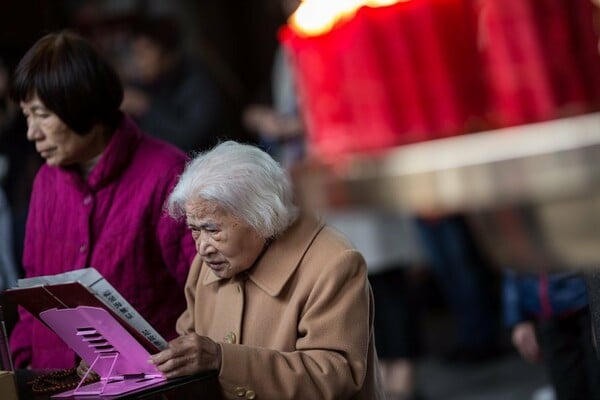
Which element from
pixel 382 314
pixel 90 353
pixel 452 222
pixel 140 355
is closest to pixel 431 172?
pixel 140 355

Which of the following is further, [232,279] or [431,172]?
[232,279]

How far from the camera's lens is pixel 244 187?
2.54 metres

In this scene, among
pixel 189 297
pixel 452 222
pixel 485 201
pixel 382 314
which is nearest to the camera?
pixel 485 201

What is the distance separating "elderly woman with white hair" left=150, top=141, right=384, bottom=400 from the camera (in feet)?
7.85

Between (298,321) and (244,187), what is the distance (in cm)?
35

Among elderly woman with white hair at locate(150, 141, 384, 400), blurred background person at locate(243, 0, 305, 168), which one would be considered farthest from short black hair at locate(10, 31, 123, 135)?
blurred background person at locate(243, 0, 305, 168)

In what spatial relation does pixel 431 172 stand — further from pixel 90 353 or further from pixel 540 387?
pixel 540 387

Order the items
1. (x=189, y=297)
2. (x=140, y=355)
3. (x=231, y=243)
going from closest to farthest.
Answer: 1. (x=140, y=355)
2. (x=231, y=243)
3. (x=189, y=297)

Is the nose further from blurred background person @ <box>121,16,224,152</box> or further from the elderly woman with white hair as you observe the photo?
blurred background person @ <box>121,16,224,152</box>

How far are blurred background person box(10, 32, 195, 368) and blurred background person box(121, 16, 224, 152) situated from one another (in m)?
2.69

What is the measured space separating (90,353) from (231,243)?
0.43 m

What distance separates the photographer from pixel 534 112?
0.85 m

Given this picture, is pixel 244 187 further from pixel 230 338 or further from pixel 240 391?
pixel 240 391

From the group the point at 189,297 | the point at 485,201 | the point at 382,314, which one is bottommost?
the point at 382,314
